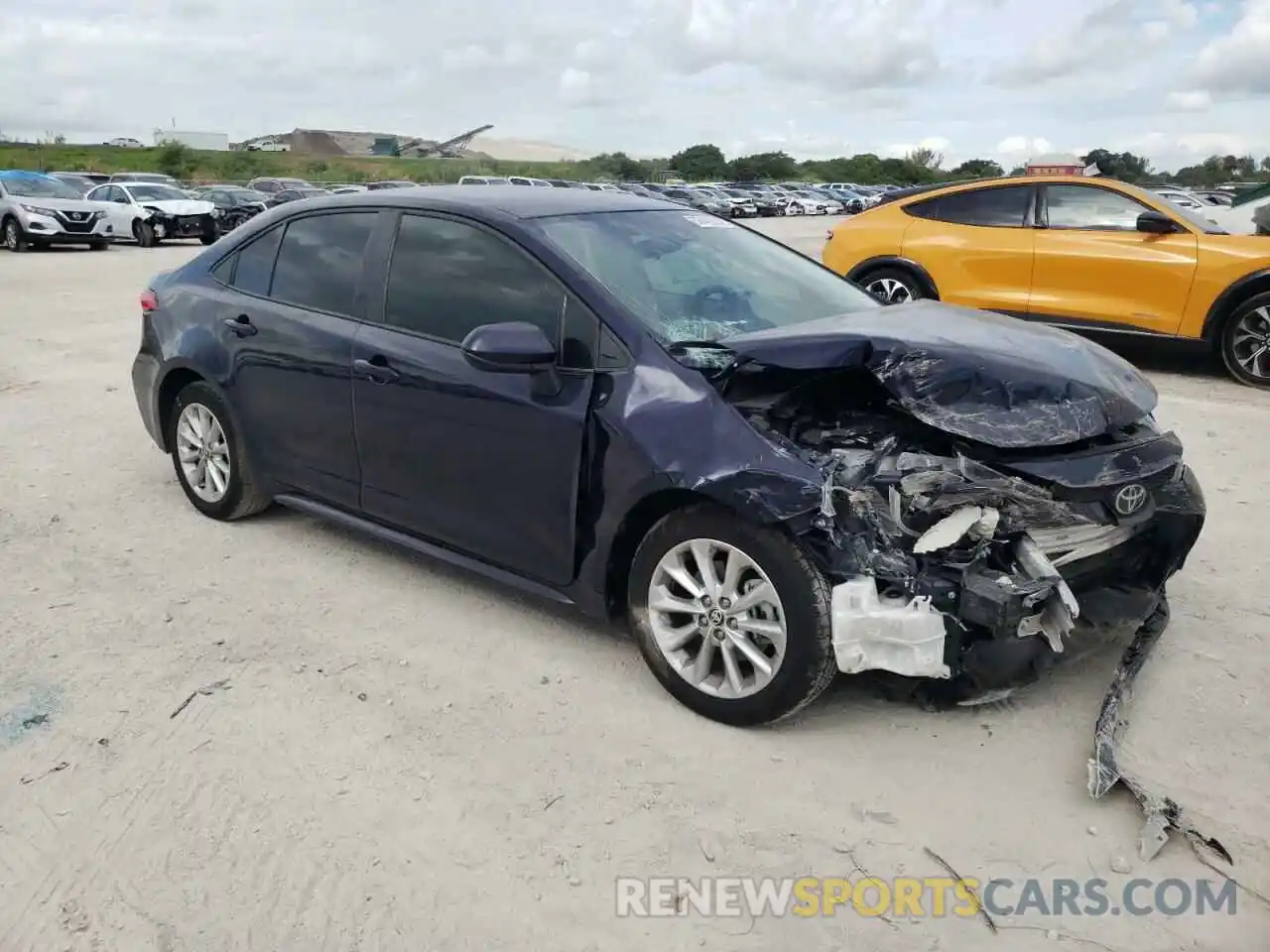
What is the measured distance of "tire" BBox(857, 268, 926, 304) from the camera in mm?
9344

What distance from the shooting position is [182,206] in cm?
2473

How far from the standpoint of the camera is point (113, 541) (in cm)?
489

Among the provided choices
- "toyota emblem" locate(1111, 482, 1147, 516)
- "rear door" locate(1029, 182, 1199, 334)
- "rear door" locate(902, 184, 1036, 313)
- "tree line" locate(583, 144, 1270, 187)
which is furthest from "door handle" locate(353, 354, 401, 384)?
"tree line" locate(583, 144, 1270, 187)

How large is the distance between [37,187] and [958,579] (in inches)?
978

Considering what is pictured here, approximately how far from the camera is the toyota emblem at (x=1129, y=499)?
323 centimetres

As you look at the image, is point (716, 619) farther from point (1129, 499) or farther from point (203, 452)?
point (203, 452)

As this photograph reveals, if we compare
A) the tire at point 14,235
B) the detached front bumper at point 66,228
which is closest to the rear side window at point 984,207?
the detached front bumper at point 66,228

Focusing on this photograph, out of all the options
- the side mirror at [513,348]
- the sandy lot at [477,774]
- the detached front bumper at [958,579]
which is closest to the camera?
the sandy lot at [477,774]

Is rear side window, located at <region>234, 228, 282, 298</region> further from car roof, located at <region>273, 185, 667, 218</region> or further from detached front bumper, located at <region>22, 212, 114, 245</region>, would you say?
detached front bumper, located at <region>22, 212, 114, 245</region>

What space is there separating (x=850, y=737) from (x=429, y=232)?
2.43 meters

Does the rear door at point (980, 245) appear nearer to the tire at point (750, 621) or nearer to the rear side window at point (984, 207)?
the rear side window at point (984, 207)

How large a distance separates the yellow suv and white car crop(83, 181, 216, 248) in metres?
19.5

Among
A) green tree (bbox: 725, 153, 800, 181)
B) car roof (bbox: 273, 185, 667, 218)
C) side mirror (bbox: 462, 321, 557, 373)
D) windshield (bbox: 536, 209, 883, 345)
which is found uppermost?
car roof (bbox: 273, 185, 667, 218)

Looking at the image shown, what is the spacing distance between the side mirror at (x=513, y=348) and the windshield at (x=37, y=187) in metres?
22.5
